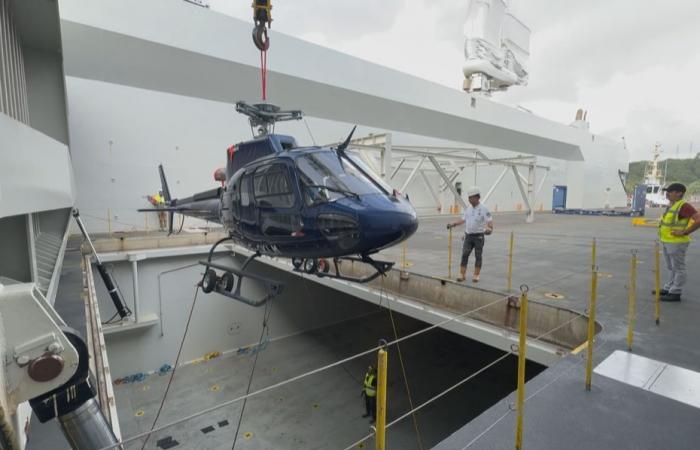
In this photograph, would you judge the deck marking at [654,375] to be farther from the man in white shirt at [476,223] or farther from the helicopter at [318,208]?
the man in white shirt at [476,223]

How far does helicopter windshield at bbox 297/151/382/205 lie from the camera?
349 cm

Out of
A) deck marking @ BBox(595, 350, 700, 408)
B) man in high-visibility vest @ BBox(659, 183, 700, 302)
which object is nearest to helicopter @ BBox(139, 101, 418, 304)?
deck marking @ BBox(595, 350, 700, 408)

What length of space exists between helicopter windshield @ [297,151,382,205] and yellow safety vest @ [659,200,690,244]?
14.4 feet

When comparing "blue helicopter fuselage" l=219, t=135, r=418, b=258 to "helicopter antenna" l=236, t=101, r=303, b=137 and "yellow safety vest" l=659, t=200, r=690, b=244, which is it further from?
"yellow safety vest" l=659, t=200, r=690, b=244

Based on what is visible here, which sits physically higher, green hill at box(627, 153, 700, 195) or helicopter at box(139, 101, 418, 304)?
green hill at box(627, 153, 700, 195)

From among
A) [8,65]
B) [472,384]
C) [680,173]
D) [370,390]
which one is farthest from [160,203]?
[680,173]

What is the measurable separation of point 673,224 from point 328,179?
16.2 ft

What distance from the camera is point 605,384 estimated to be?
9.70 ft

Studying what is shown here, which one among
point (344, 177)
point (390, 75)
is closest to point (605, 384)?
point (344, 177)

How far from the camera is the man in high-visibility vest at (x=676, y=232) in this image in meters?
4.61

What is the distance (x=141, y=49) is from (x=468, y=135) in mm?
16899

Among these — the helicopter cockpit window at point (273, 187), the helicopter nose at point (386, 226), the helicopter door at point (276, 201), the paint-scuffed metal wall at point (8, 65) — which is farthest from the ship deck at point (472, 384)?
the paint-scuffed metal wall at point (8, 65)

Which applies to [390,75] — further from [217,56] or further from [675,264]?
[675,264]

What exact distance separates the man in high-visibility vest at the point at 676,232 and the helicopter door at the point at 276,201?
16.2 ft
